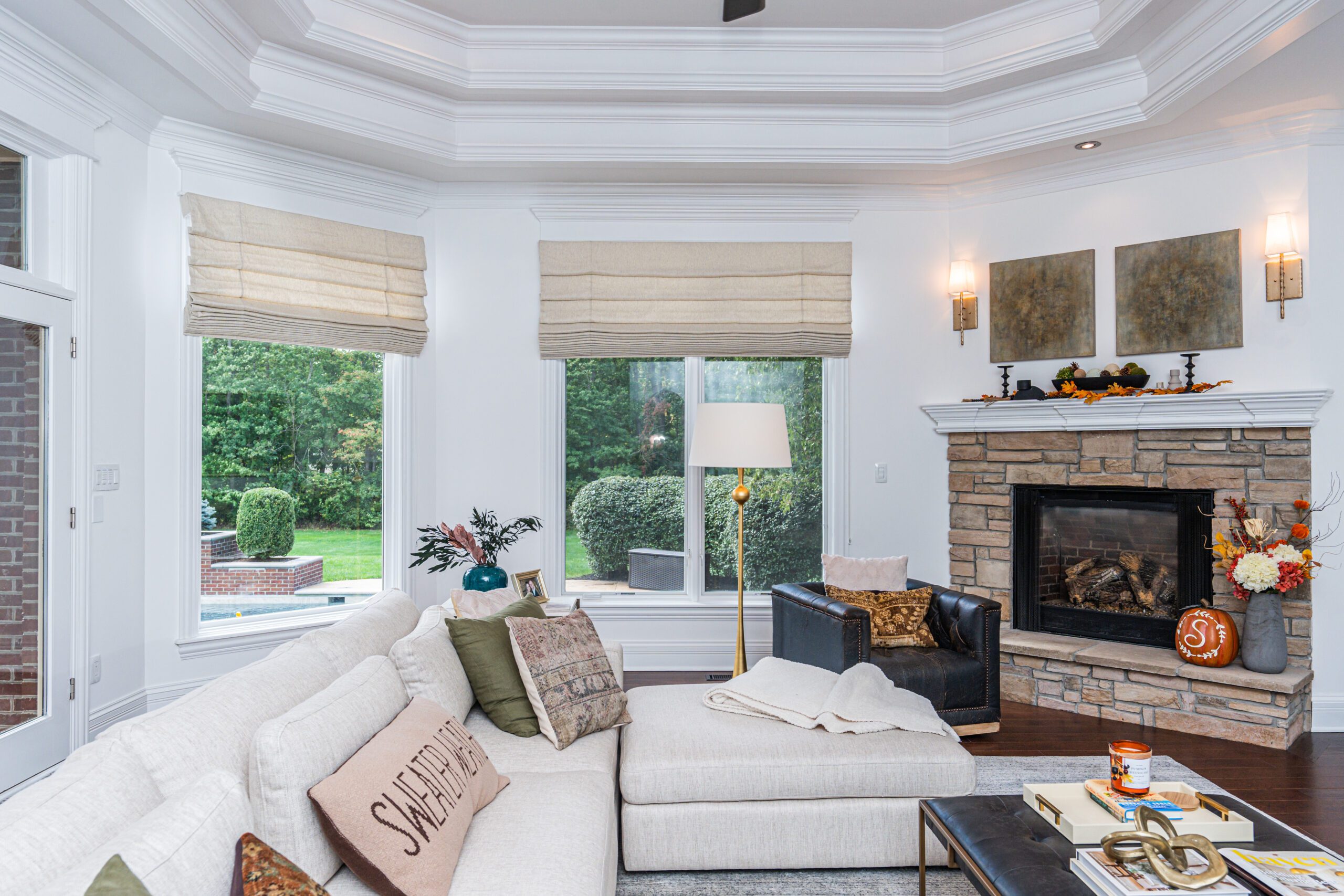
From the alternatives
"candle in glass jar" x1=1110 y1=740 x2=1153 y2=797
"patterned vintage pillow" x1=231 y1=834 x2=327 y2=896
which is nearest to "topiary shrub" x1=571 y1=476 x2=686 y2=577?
"candle in glass jar" x1=1110 y1=740 x2=1153 y2=797

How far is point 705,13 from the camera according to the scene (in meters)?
3.78

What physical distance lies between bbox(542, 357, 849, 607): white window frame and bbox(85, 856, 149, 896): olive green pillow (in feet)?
12.2

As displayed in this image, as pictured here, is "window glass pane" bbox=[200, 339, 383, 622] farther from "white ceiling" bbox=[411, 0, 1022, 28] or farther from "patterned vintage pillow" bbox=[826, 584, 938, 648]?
"patterned vintage pillow" bbox=[826, 584, 938, 648]

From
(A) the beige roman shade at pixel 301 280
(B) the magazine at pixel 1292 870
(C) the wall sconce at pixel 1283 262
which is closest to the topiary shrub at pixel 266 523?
(A) the beige roman shade at pixel 301 280

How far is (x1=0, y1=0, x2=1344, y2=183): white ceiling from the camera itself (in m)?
3.33

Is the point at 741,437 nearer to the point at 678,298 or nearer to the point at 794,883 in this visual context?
the point at 678,298

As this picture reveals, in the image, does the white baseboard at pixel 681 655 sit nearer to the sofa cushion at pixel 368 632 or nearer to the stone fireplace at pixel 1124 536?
the stone fireplace at pixel 1124 536

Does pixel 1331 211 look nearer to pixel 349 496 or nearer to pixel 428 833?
pixel 428 833

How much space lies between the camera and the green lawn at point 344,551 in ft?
14.1

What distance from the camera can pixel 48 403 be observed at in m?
3.10

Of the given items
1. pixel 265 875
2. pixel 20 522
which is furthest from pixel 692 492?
pixel 265 875

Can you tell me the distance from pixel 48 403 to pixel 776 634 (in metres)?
3.22

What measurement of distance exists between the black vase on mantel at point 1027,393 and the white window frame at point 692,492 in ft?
3.04

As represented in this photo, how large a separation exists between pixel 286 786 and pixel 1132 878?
1716 mm
